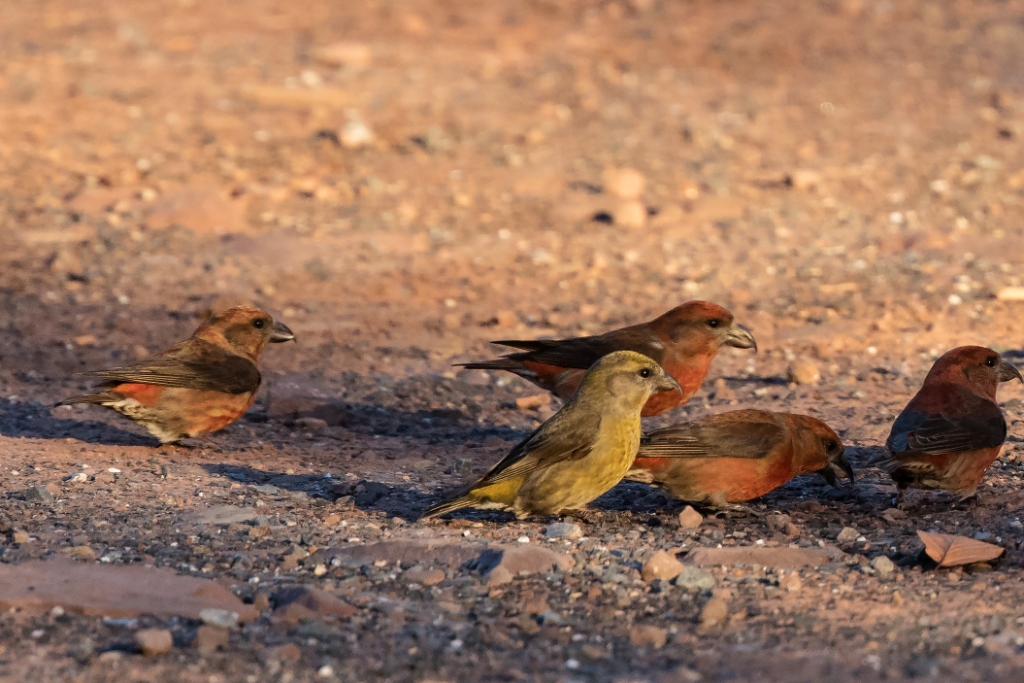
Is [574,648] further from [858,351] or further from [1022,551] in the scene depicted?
[858,351]

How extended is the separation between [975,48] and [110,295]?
12.3 metres

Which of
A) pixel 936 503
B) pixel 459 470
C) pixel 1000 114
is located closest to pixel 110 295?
pixel 459 470

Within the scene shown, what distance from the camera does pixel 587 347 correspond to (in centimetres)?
730

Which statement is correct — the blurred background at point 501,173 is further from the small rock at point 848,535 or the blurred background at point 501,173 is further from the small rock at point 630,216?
the small rock at point 848,535

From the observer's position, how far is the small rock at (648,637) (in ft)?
14.6

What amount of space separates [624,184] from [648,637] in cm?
830

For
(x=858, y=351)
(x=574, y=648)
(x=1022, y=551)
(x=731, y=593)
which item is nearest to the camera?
(x=574, y=648)

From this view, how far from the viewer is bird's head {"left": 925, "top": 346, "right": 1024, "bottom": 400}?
251 inches

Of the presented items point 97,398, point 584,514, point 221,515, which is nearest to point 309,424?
point 97,398

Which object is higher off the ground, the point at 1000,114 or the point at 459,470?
the point at 1000,114

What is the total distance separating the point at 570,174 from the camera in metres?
12.8

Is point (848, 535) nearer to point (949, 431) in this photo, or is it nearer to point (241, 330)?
point (949, 431)

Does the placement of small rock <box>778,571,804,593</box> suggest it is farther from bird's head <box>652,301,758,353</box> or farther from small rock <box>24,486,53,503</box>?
small rock <box>24,486,53,503</box>

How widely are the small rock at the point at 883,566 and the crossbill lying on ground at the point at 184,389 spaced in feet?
11.1
